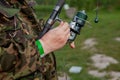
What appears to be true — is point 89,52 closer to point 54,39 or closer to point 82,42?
point 82,42

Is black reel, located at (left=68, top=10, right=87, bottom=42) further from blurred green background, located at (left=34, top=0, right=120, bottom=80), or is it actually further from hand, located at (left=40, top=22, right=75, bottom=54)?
blurred green background, located at (left=34, top=0, right=120, bottom=80)

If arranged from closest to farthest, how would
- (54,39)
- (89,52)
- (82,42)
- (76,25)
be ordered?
(54,39) → (76,25) → (89,52) → (82,42)

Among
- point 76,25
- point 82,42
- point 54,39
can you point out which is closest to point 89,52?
point 82,42

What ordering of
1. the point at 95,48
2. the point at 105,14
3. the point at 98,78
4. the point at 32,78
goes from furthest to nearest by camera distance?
1. the point at 105,14
2. the point at 95,48
3. the point at 98,78
4. the point at 32,78

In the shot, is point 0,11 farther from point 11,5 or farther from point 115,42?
point 115,42

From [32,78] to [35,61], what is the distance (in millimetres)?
116

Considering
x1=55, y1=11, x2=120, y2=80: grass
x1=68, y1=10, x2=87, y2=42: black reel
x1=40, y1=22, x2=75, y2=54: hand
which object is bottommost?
x1=40, y1=22, x2=75, y2=54: hand

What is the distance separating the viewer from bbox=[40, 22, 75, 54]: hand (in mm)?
2481

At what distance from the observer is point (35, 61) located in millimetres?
2438

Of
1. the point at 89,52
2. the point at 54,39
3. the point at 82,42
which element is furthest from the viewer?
the point at 82,42

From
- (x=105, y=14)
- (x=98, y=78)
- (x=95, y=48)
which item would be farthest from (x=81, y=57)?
(x=105, y=14)

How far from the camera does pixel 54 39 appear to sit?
2496mm

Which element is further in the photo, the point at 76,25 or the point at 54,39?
the point at 76,25

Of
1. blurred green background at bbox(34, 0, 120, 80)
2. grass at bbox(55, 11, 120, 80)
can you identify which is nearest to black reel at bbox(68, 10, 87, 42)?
blurred green background at bbox(34, 0, 120, 80)
